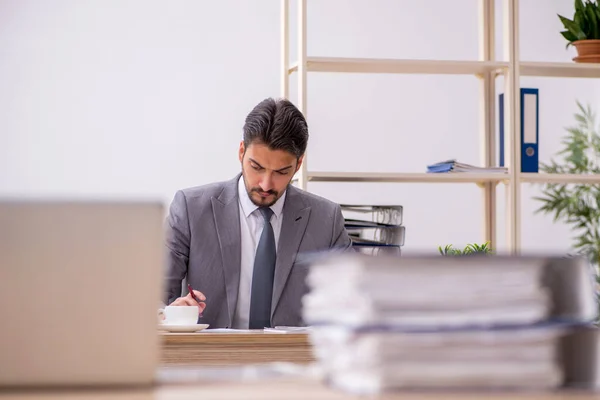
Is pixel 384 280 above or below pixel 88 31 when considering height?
below

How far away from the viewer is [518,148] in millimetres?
3961

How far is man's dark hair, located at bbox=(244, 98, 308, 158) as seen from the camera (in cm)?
346

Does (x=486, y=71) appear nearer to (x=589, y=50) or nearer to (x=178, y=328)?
(x=589, y=50)

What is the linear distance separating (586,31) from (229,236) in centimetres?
199

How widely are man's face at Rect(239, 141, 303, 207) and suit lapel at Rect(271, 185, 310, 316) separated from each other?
91 mm

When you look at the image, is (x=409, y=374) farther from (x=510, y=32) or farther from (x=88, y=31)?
(x=88, y=31)

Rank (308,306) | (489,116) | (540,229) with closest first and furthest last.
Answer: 1. (308,306)
2. (489,116)
3. (540,229)

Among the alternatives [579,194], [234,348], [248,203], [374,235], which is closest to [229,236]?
[248,203]

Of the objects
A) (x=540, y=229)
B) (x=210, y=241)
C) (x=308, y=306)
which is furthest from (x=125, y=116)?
(x=308, y=306)

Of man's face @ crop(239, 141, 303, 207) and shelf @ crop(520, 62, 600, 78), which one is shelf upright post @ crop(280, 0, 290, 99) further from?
shelf @ crop(520, 62, 600, 78)

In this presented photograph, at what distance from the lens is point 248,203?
11.7 feet

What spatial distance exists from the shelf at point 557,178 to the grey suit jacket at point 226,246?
0.93 metres

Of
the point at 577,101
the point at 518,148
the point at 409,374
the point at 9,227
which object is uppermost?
the point at 577,101

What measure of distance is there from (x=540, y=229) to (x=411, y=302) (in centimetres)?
435
